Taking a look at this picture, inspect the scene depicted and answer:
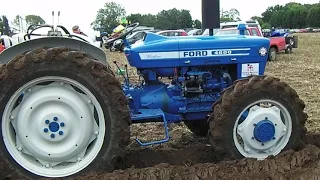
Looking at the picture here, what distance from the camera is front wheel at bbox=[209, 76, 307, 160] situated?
372 cm

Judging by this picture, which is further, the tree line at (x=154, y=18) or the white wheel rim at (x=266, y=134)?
the tree line at (x=154, y=18)

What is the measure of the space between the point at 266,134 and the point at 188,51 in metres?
1.16

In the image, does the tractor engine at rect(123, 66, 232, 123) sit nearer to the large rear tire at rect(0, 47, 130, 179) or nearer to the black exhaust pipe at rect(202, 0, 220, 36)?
the black exhaust pipe at rect(202, 0, 220, 36)

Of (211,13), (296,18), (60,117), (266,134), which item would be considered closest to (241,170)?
(266,134)

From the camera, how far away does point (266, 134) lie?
378 centimetres

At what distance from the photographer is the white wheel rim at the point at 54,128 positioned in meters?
3.31

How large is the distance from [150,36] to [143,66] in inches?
13.2

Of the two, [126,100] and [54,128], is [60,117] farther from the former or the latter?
[126,100]

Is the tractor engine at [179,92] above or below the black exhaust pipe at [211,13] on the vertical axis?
below

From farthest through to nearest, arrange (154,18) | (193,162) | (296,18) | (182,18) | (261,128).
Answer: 1. (296,18)
2. (154,18)
3. (182,18)
4. (193,162)
5. (261,128)

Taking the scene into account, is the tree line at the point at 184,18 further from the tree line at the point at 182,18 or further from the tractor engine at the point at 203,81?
the tractor engine at the point at 203,81

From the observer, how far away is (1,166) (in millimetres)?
3219

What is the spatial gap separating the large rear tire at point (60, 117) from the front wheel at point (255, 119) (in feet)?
3.02

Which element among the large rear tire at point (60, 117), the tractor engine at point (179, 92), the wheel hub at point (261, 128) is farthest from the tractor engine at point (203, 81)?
the large rear tire at point (60, 117)
